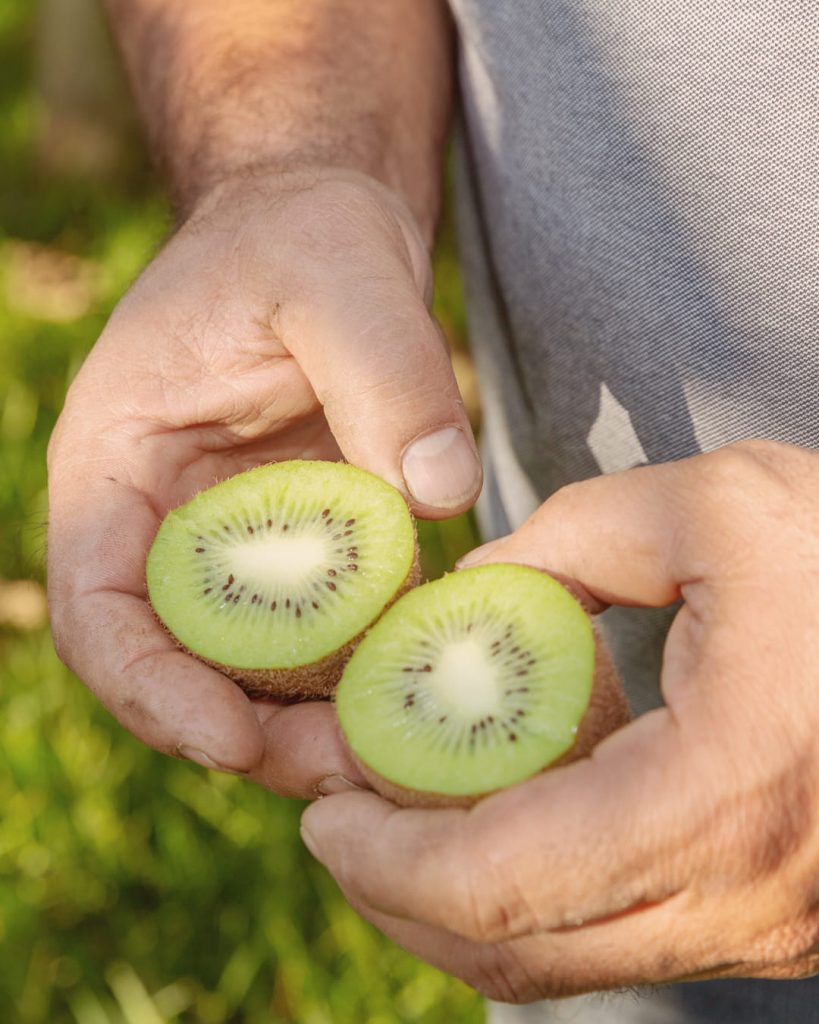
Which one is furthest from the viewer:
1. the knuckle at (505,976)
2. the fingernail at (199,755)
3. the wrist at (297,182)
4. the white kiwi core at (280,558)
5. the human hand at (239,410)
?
the wrist at (297,182)

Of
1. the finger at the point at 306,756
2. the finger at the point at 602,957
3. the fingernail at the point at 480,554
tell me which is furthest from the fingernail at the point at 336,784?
the fingernail at the point at 480,554

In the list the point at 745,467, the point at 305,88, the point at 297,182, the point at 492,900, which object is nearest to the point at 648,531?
the point at 745,467

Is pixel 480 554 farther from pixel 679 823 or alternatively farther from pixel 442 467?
pixel 679 823

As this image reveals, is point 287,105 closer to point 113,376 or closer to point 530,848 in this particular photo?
point 113,376

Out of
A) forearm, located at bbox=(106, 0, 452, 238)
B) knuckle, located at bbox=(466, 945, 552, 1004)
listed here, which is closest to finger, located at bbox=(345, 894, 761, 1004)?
knuckle, located at bbox=(466, 945, 552, 1004)

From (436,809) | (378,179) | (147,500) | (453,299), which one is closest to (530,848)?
(436,809)

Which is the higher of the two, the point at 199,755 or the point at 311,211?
the point at 311,211

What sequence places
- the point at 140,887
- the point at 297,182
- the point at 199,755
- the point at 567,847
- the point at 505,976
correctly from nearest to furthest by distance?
the point at 567,847, the point at 505,976, the point at 199,755, the point at 297,182, the point at 140,887

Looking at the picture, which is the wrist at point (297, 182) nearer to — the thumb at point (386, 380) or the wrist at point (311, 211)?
the wrist at point (311, 211)
